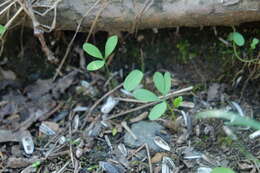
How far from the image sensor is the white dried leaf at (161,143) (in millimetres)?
1417

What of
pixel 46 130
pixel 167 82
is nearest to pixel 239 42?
pixel 167 82

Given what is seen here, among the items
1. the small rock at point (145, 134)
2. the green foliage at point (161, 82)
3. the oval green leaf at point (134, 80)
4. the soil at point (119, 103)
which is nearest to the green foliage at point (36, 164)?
the soil at point (119, 103)

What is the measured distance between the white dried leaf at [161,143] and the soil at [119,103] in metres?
0.02

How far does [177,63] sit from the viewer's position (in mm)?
1702

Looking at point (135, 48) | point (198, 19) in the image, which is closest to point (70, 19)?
point (135, 48)

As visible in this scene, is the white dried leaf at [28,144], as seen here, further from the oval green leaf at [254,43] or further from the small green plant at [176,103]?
the oval green leaf at [254,43]

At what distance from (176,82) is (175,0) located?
41 cm

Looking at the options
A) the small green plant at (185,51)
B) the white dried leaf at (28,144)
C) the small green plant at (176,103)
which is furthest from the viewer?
the small green plant at (185,51)

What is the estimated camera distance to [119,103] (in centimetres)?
163

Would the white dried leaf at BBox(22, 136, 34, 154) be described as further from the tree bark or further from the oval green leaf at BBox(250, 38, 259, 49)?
the oval green leaf at BBox(250, 38, 259, 49)

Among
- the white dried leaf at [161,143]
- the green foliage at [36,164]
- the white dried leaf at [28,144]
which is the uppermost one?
the white dried leaf at [161,143]

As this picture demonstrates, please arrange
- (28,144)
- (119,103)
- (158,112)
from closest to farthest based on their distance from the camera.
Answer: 1. (158,112)
2. (28,144)
3. (119,103)

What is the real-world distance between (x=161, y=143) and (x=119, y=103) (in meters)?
0.31

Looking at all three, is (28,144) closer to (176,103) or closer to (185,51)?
(176,103)
